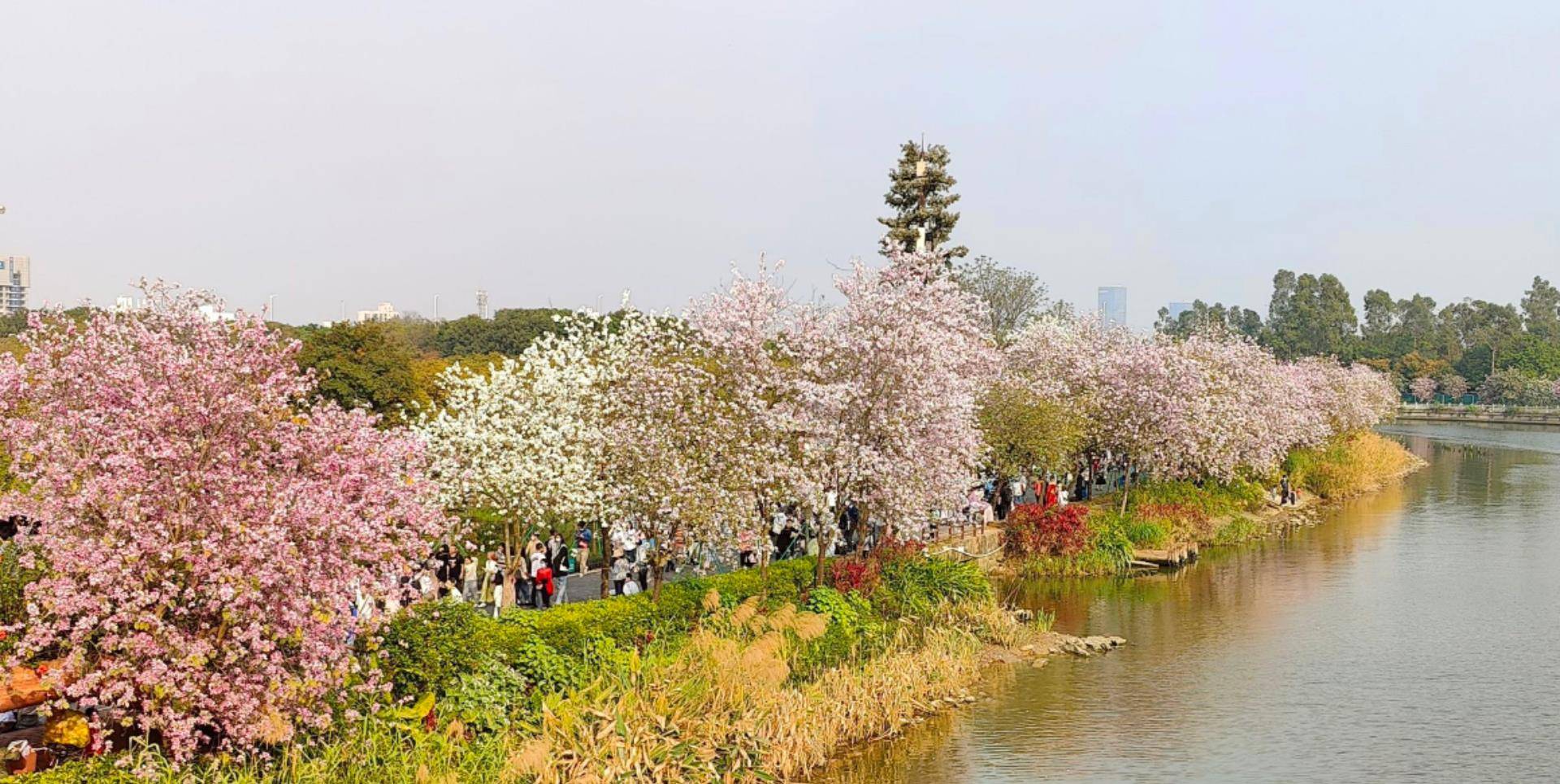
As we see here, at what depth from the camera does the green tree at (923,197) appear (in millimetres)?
67125

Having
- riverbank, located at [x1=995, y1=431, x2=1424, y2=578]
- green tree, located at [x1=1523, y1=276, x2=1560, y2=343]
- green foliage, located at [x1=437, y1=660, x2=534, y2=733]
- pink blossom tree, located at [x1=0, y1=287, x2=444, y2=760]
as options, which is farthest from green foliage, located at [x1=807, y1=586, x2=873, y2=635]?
green tree, located at [x1=1523, y1=276, x2=1560, y2=343]

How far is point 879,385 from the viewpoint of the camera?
3142cm

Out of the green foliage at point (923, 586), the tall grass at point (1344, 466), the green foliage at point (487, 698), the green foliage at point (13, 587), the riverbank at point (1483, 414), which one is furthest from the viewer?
the riverbank at point (1483, 414)

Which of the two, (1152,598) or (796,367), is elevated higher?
(796,367)

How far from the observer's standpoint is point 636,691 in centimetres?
2142

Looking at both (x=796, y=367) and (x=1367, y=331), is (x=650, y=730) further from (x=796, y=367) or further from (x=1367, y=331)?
(x=1367, y=331)

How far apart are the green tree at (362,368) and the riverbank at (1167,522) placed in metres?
23.6

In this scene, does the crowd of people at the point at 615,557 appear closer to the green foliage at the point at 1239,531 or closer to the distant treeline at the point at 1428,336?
the green foliage at the point at 1239,531

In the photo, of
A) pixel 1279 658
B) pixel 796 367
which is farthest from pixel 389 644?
pixel 1279 658

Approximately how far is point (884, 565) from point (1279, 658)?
9.47 meters

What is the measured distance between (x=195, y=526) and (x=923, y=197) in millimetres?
55204

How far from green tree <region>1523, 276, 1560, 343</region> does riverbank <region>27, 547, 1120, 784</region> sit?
7333 inches

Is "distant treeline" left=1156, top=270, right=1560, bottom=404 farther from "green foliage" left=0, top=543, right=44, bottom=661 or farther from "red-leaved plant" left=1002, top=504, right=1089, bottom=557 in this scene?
"green foliage" left=0, top=543, right=44, bottom=661

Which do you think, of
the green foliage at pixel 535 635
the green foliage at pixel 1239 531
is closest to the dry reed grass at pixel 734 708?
the green foliage at pixel 535 635
